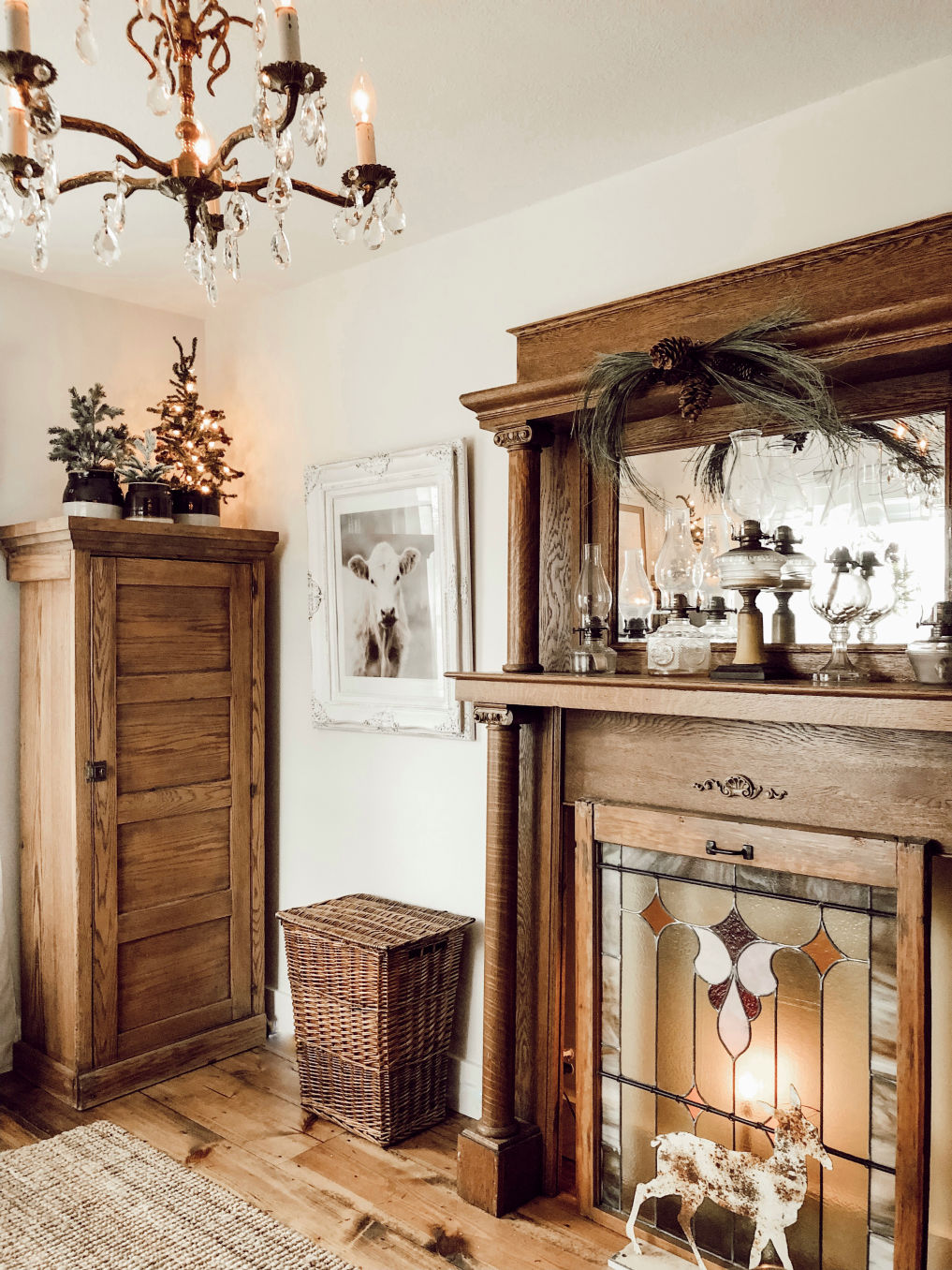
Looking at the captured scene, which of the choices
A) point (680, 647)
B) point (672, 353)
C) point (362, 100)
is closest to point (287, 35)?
point (362, 100)

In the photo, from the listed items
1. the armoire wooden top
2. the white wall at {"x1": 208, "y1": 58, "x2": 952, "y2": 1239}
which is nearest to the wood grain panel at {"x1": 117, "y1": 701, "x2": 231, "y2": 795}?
the white wall at {"x1": 208, "y1": 58, "x2": 952, "y2": 1239}

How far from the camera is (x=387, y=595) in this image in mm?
3078

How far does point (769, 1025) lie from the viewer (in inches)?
81.2

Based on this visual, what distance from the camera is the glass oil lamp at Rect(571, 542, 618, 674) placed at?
2.35m

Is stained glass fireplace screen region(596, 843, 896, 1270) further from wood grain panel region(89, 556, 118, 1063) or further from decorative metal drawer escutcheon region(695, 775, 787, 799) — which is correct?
wood grain panel region(89, 556, 118, 1063)

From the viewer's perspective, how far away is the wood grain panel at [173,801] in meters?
3.01

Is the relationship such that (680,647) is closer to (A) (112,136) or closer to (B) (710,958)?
(B) (710,958)

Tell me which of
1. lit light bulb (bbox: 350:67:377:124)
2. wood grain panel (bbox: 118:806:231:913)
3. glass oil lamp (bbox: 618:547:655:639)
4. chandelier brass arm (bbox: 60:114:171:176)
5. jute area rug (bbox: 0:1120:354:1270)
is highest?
lit light bulb (bbox: 350:67:377:124)

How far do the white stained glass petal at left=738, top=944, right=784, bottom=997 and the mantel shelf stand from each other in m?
0.54

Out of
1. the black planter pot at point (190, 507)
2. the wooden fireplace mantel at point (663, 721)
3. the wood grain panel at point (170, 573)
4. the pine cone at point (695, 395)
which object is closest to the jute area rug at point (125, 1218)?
the wooden fireplace mantel at point (663, 721)

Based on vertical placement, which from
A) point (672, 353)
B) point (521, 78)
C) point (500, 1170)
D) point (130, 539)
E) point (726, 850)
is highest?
point (521, 78)

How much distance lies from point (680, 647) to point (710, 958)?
70 centimetres

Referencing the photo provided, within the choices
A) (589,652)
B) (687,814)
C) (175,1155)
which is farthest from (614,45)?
(175,1155)

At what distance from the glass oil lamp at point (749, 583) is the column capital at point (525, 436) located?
595mm
